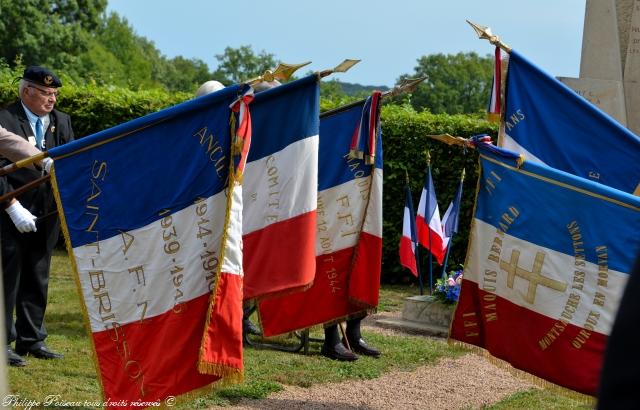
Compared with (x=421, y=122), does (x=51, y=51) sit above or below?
above

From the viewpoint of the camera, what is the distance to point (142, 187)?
182 inches

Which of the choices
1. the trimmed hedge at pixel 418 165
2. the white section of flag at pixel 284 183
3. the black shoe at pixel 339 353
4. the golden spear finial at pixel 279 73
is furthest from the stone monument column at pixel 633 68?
the golden spear finial at pixel 279 73

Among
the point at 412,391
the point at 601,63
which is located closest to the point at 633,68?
the point at 601,63

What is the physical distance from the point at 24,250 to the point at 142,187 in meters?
1.86

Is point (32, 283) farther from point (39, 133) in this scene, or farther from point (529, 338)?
point (529, 338)

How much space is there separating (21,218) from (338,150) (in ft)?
7.80

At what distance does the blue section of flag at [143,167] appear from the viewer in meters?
4.54

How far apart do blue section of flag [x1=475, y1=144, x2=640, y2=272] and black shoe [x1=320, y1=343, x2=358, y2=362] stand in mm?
2106

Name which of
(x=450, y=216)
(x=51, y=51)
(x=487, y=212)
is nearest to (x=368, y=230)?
(x=487, y=212)

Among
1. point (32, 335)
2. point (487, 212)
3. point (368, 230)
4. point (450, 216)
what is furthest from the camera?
point (450, 216)

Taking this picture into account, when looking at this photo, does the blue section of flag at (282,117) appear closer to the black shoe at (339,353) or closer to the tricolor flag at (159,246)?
the tricolor flag at (159,246)

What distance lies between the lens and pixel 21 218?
5.50 metres

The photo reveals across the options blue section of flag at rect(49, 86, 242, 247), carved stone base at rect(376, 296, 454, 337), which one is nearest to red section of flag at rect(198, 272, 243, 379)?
blue section of flag at rect(49, 86, 242, 247)

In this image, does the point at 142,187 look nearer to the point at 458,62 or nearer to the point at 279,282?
the point at 279,282
